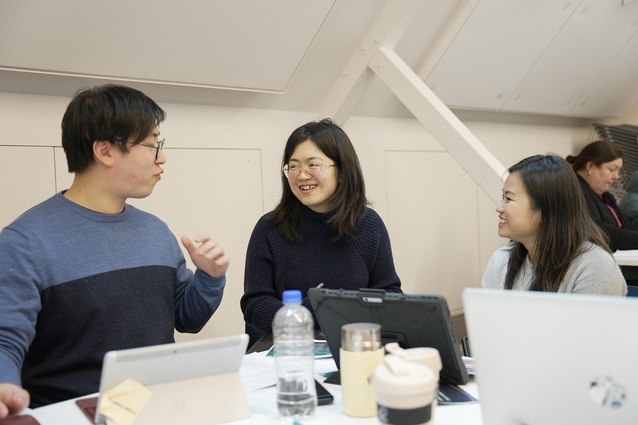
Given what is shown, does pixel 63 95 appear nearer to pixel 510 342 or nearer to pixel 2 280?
pixel 2 280

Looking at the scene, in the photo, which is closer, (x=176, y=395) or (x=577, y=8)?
(x=176, y=395)

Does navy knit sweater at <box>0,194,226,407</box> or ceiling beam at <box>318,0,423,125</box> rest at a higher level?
ceiling beam at <box>318,0,423,125</box>

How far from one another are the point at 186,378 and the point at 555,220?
124cm

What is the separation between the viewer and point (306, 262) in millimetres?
2225

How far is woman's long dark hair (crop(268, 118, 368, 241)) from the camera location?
7.37ft

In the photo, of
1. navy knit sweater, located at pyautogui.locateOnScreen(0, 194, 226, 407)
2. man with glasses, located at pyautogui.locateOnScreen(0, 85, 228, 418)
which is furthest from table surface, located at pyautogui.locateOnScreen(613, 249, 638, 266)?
navy knit sweater, located at pyautogui.locateOnScreen(0, 194, 226, 407)

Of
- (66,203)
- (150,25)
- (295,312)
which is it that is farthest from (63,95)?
(295,312)

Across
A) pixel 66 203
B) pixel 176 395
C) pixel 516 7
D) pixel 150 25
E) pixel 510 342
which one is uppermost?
pixel 516 7

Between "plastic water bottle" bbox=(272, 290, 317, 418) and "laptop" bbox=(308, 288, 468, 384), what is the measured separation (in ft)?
0.26

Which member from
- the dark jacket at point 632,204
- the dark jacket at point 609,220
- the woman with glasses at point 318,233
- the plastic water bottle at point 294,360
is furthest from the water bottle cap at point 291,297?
the dark jacket at point 632,204

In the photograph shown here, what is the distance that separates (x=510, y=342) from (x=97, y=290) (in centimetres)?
104

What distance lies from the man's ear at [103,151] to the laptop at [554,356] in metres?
1.07

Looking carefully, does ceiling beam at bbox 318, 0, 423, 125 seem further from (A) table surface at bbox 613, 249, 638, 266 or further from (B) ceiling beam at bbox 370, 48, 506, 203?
(A) table surface at bbox 613, 249, 638, 266

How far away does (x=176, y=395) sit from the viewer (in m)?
1.26
